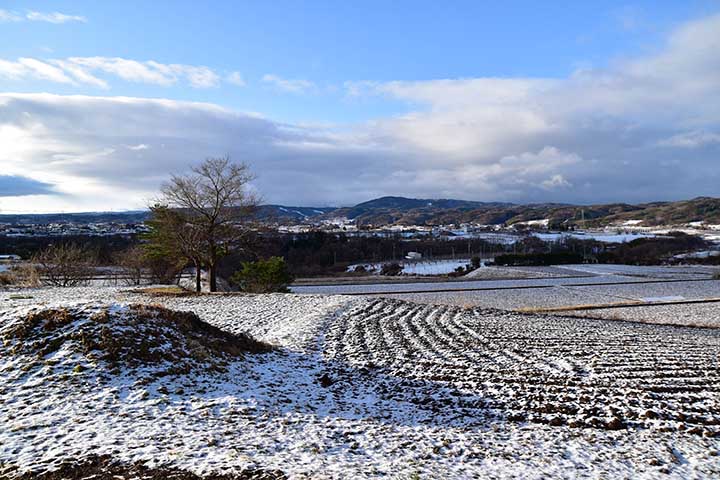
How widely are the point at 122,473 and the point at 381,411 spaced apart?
16.4ft

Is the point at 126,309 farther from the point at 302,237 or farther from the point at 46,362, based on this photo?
the point at 302,237

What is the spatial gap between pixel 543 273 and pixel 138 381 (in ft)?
191

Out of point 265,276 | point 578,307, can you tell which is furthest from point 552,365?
point 265,276

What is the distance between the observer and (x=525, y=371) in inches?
514

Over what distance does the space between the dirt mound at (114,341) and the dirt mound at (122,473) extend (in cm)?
380

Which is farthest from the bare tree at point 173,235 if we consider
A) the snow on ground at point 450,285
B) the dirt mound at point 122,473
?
the dirt mound at point 122,473

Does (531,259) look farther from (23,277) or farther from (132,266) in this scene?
(23,277)

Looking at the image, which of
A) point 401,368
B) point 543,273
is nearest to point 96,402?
point 401,368

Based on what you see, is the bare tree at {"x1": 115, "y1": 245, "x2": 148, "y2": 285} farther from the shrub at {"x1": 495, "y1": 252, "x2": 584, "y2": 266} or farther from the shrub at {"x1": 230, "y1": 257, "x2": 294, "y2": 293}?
the shrub at {"x1": 495, "y1": 252, "x2": 584, "y2": 266}

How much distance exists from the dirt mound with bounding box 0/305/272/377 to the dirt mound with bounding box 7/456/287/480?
380cm

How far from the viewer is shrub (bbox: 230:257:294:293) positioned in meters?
33.0

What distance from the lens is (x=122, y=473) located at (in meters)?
6.50

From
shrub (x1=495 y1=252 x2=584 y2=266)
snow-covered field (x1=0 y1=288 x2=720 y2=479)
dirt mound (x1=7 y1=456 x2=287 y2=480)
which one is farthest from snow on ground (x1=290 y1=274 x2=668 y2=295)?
dirt mound (x1=7 y1=456 x2=287 y2=480)

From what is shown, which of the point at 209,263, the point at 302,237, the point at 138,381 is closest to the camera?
the point at 138,381
